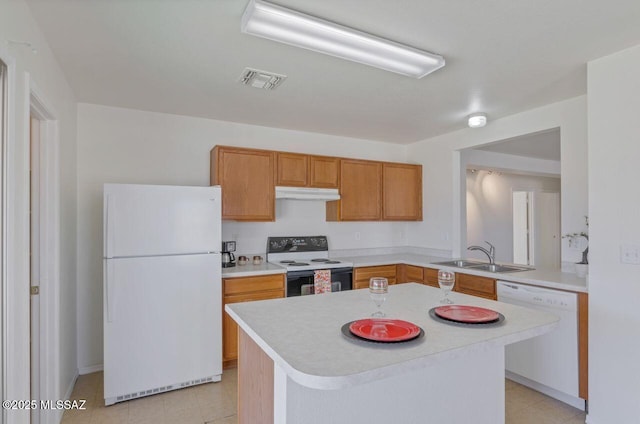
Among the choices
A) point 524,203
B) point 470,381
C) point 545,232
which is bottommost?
point 470,381

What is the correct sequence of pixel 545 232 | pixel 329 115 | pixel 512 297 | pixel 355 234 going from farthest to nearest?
1. pixel 545 232
2. pixel 355 234
3. pixel 329 115
4. pixel 512 297

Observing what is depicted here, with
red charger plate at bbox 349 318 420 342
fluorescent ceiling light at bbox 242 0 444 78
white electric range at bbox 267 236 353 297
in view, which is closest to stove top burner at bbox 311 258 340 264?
white electric range at bbox 267 236 353 297

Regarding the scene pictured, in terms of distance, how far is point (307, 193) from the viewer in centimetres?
376

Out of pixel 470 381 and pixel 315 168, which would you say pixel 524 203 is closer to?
pixel 315 168

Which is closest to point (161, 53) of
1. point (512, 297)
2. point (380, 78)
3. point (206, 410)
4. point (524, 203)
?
point (380, 78)

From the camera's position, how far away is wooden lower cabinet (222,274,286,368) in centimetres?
315

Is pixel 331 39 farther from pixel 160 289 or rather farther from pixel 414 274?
pixel 414 274

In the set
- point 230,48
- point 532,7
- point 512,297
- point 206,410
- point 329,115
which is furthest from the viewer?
point 329,115

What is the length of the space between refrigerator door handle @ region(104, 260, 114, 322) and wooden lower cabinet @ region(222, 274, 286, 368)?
88 centimetres

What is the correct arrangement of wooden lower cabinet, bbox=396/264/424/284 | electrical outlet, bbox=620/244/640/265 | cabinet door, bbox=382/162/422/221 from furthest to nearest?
cabinet door, bbox=382/162/422/221 → wooden lower cabinet, bbox=396/264/424/284 → electrical outlet, bbox=620/244/640/265

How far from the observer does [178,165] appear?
352 centimetres

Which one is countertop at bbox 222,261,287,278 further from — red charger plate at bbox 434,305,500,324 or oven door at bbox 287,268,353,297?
red charger plate at bbox 434,305,500,324

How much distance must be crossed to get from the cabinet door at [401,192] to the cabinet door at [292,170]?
3.61ft

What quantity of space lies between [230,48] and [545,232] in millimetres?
6820
